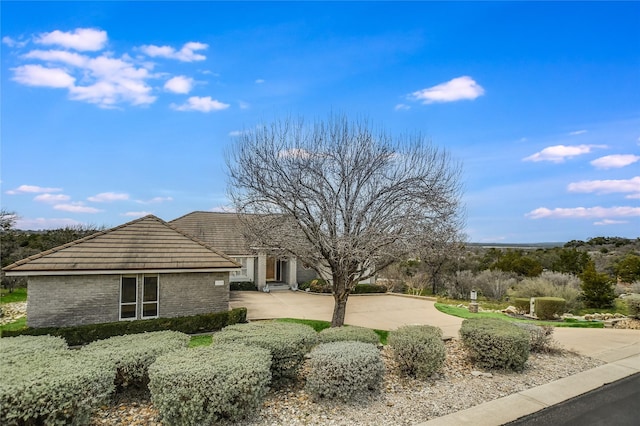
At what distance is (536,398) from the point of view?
6293 millimetres

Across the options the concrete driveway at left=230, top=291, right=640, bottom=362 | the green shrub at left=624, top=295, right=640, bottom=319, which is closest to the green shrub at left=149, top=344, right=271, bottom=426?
the concrete driveway at left=230, top=291, right=640, bottom=362

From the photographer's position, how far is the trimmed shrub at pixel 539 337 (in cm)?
898

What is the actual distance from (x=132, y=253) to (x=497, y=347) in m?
12.0

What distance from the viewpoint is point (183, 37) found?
10.8 m

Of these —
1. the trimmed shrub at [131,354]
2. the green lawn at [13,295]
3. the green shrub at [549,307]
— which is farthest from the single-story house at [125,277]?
the green shrub at [549,307]

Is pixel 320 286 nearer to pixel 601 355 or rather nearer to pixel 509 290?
pixel 509 290

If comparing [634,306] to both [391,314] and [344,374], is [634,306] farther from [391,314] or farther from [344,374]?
[344,374]

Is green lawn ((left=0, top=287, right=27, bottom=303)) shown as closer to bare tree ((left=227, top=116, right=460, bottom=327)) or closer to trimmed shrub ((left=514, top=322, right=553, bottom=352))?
bare tree ((left=227, top=116, right=460, bottom=327))

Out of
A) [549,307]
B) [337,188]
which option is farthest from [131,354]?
[549,307]

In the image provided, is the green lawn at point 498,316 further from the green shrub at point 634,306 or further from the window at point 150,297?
the window at point 150,297

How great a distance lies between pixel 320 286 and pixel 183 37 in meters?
16.1

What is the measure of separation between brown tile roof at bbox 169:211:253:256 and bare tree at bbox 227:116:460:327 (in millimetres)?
12493

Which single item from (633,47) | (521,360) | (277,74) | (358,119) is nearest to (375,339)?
(521,360)

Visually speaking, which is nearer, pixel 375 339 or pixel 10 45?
pixel 375 339
